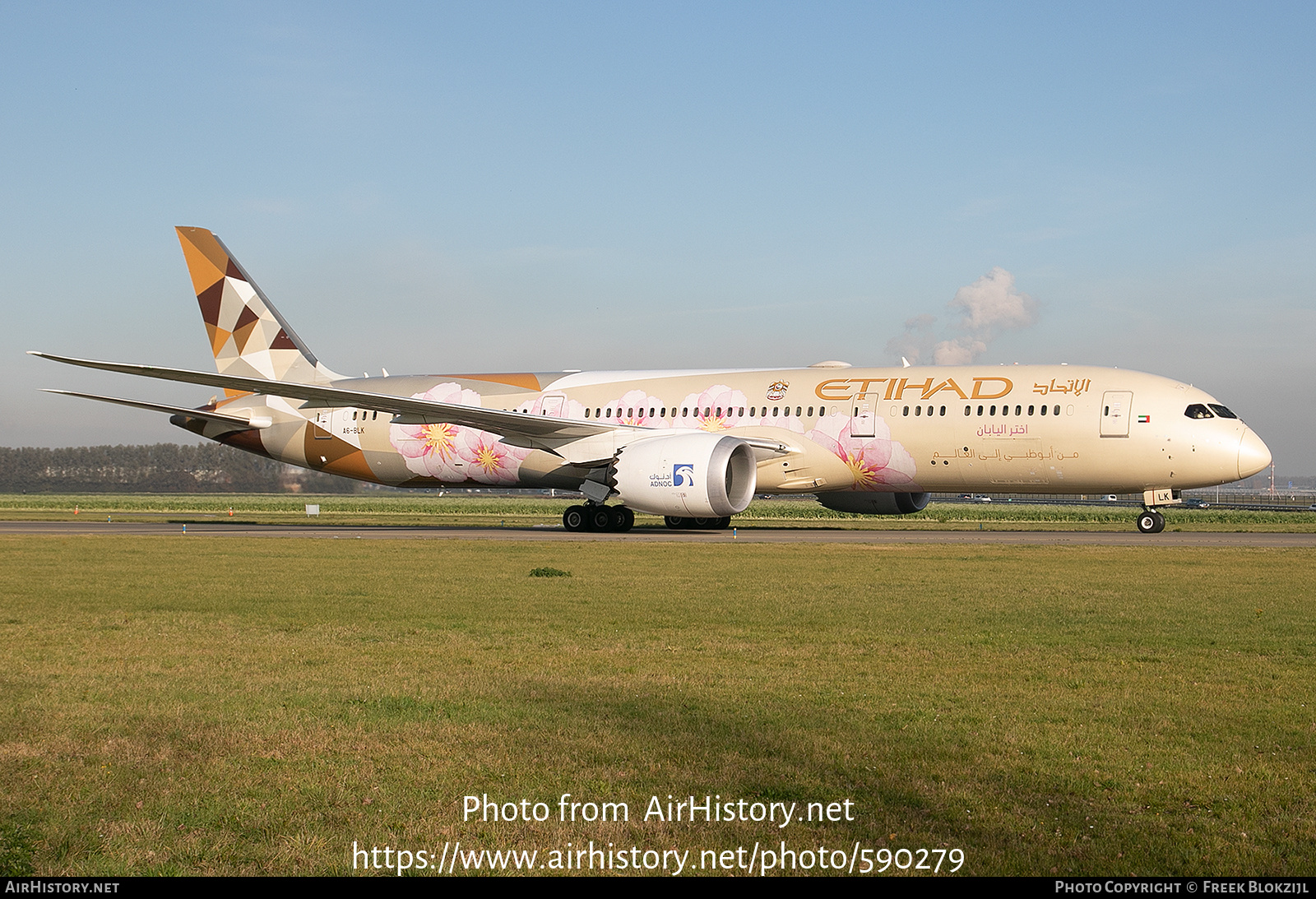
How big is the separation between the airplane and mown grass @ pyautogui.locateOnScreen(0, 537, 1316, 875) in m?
12.4

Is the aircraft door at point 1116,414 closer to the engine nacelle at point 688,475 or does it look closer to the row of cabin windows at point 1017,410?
the row of cabin windows at point 1017,410

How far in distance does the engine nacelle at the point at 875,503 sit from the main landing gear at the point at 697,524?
3015 mm

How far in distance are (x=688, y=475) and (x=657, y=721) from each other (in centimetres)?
1928

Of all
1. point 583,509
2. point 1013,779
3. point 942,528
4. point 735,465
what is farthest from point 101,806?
point 942,528

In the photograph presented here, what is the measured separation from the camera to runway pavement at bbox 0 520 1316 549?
24938 millimetres

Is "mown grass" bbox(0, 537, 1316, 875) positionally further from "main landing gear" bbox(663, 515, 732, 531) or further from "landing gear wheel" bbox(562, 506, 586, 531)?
"main landing gear" bbox(663, 515, 732, 531)

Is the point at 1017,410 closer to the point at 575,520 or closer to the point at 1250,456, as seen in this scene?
the point at 1250,456

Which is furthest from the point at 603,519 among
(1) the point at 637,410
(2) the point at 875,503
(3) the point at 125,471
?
(3) the point at 125,471

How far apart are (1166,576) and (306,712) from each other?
13503 mm

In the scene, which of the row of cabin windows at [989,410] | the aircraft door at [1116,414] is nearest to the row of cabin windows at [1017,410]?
the row of cabin windows at [989,410]

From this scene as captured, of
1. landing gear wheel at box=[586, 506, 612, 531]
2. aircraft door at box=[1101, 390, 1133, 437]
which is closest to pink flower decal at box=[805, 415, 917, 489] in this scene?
aircraft door at box=[1101, 390, 1133, 437]

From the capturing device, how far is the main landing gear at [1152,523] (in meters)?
28.0

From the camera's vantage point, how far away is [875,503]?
3161 centimetres
